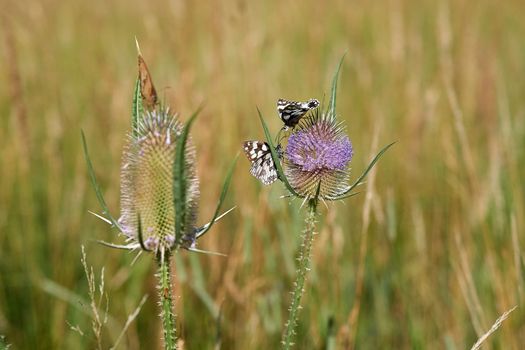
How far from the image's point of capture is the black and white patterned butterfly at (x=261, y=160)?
1359 mm

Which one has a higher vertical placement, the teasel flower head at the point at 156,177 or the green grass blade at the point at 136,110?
the green grass blade at the point at 136,110

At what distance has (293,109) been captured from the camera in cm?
127

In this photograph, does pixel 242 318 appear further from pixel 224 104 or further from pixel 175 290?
pixel 224 104

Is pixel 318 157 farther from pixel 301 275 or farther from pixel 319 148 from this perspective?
pixel 301 275

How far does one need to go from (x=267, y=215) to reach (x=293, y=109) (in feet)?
6.16

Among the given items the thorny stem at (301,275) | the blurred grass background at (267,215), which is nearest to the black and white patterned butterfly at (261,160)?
the thorny stem at (301,275)

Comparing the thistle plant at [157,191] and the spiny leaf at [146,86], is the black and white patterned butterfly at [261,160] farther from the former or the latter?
the spiny leaf at [146,86]

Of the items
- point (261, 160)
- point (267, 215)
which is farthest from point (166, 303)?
point (267, 215)

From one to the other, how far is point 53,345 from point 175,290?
0.61m

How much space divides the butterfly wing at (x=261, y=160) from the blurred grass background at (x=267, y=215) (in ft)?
1.85

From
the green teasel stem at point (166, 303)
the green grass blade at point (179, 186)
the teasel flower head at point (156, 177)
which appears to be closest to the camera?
the green grass blade at point (179, 186)

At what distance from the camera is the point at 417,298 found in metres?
2.83

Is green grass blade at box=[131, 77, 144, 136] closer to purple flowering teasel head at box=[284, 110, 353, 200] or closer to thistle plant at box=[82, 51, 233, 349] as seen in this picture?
thistle plant at box=[82, 51, 233, 349]

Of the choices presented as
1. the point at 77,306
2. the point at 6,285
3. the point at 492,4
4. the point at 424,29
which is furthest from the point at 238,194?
the point at 492,4
